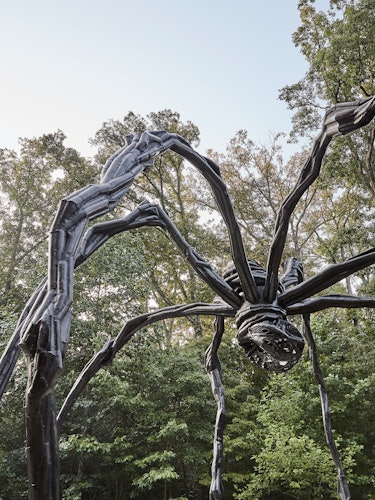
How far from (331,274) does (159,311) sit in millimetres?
1346

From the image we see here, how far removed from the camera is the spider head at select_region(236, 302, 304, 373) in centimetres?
289

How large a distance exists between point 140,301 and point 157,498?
16.7 ft

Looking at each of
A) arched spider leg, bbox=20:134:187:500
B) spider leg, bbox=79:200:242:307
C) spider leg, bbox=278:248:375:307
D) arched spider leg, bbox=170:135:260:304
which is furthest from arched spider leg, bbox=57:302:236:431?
arched spider leg, bbox=20:134:187:500

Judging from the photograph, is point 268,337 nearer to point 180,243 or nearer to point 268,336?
point 268,336

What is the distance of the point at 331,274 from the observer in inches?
119

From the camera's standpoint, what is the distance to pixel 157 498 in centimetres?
1191

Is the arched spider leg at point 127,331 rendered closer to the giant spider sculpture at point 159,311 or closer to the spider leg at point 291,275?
the giant spider sculpture at point 159,311

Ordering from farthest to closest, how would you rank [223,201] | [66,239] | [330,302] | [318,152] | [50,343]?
[330,302] → [223,201] → [318,152] → [66,239] → [50,343]

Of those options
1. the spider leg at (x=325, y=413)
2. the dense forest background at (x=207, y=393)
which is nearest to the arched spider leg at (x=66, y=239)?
the spider leg at (x=325, y=413)

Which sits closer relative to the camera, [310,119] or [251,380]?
[310,119]

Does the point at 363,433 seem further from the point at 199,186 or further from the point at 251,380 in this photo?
the point at 199,186

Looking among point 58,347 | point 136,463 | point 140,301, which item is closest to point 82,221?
point 58,347

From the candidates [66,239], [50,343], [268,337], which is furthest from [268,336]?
[50,343]

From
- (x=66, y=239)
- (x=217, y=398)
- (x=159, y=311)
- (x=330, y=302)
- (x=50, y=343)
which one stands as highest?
(x=159, y=311)
